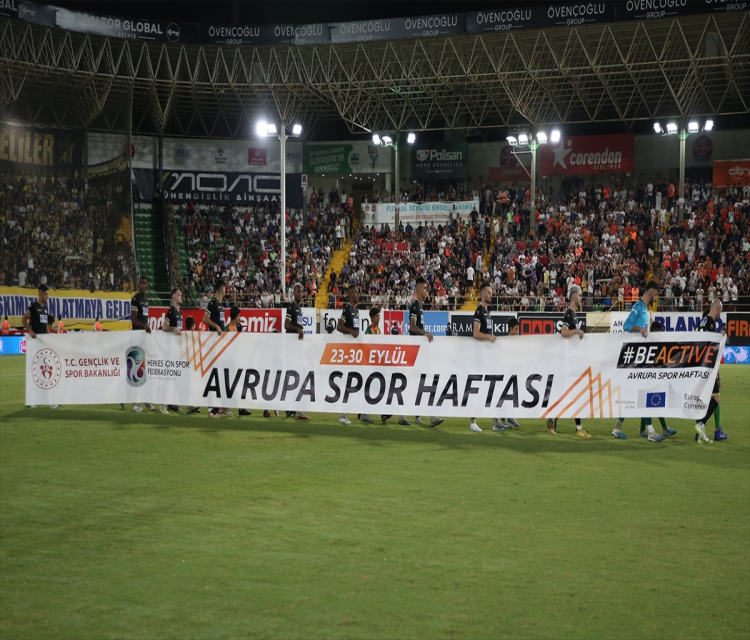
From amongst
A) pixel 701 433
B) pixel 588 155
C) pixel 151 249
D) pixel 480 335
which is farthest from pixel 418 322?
pixel 151 249

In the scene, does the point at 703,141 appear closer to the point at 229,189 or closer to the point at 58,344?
the point at 229,189

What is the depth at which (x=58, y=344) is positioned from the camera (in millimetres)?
14969

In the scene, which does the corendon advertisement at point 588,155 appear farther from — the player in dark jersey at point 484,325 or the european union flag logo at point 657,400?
the european union flag logo at point 657,400

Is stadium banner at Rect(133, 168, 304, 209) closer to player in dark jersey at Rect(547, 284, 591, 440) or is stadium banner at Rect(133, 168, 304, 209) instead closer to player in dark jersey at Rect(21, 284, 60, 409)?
player in dark jersey at Rect(21, 284, 60, 409)

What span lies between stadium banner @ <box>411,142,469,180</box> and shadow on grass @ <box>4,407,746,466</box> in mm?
35535

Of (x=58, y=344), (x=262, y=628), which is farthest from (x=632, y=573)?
(x=58, y=344)

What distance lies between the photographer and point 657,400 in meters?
12.6

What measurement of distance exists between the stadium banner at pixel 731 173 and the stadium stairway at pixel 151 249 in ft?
100

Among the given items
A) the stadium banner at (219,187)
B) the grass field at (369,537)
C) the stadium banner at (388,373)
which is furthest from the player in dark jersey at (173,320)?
the stadium banner at (219,187)

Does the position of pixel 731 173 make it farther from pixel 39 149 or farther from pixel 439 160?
pixel 39 149

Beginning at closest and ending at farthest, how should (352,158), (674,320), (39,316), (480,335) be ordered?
(480,335)
(39,316)
(674,320)
(352,158)

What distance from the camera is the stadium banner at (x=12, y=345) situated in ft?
98.9

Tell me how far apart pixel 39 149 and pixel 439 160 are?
72.5ft

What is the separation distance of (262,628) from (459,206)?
4165 cm
